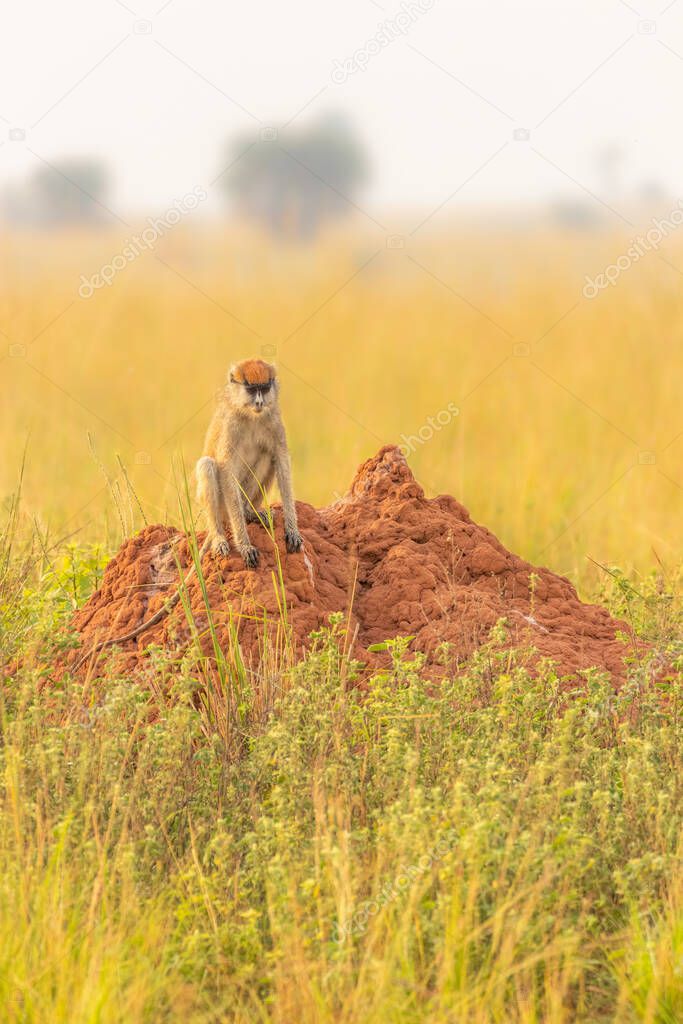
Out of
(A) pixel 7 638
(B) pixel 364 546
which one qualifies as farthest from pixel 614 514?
(A) pixel 7 638

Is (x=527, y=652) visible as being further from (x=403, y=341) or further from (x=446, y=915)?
(x=403, y=341)

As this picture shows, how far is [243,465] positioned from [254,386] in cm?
44

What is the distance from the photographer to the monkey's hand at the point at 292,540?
6.11 m

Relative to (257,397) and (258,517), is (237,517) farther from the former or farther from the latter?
(257,397)

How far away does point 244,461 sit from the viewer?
639cm

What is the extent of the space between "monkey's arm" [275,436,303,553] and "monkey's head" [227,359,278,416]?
253 millimetres

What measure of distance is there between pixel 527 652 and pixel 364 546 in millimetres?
1240

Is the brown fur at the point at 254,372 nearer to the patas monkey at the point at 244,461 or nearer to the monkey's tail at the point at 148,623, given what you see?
the patas monkey at the point at 244,461

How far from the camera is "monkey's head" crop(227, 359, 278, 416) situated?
20.2ft

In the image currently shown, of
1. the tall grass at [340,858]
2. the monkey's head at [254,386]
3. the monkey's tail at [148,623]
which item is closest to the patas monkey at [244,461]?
the monkey's head at [254,386]

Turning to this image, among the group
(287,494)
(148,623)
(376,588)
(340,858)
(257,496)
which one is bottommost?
(340,858)

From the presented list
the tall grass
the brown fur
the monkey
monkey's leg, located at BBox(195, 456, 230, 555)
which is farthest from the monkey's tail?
the brown fur

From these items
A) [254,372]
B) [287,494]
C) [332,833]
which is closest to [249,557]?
[287,494]

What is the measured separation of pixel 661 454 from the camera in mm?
12594
